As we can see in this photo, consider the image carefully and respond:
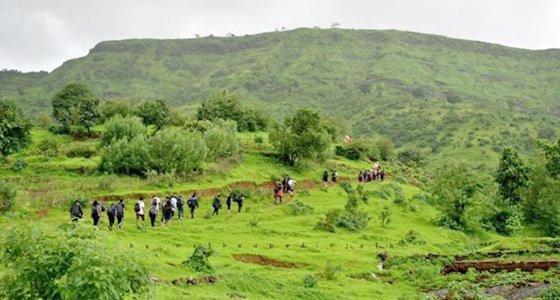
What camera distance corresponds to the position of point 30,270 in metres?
13.6

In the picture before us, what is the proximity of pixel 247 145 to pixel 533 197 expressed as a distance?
37.4 metres

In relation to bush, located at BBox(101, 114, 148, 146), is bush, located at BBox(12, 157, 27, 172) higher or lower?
lower

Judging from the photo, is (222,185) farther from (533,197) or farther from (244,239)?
(533,197)

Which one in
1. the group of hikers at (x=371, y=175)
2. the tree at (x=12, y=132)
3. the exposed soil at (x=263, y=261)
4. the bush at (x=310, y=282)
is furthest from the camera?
the group of hikers at (x=371, y=175)

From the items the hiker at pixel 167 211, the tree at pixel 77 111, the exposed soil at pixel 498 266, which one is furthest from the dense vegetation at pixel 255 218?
the hiker at pixel 167 211

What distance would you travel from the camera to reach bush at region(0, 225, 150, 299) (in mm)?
12844

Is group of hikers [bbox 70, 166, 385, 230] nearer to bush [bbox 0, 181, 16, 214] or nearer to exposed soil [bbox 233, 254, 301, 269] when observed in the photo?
bush [bbox 0, 181, 16, 214]

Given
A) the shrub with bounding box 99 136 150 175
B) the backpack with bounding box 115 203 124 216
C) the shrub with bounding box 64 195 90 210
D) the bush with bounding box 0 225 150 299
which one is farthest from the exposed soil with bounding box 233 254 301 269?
the shrub with bounding box 99 136 150 175

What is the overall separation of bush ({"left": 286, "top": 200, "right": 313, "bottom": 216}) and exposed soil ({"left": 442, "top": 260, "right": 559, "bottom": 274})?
61.5ft

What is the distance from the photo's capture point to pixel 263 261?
34625 mm

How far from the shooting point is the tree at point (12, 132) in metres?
65.4

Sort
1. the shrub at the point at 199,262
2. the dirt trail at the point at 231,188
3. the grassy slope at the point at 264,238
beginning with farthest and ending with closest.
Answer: the dirt trail at the point at 231,188 → the shrub at the point at 199,262 → the grassy slope at the point at 264,238

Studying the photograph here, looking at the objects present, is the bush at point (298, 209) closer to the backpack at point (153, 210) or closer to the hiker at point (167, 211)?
the hiker at point (167, 211)

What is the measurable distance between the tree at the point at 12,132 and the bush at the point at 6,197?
27442mm
